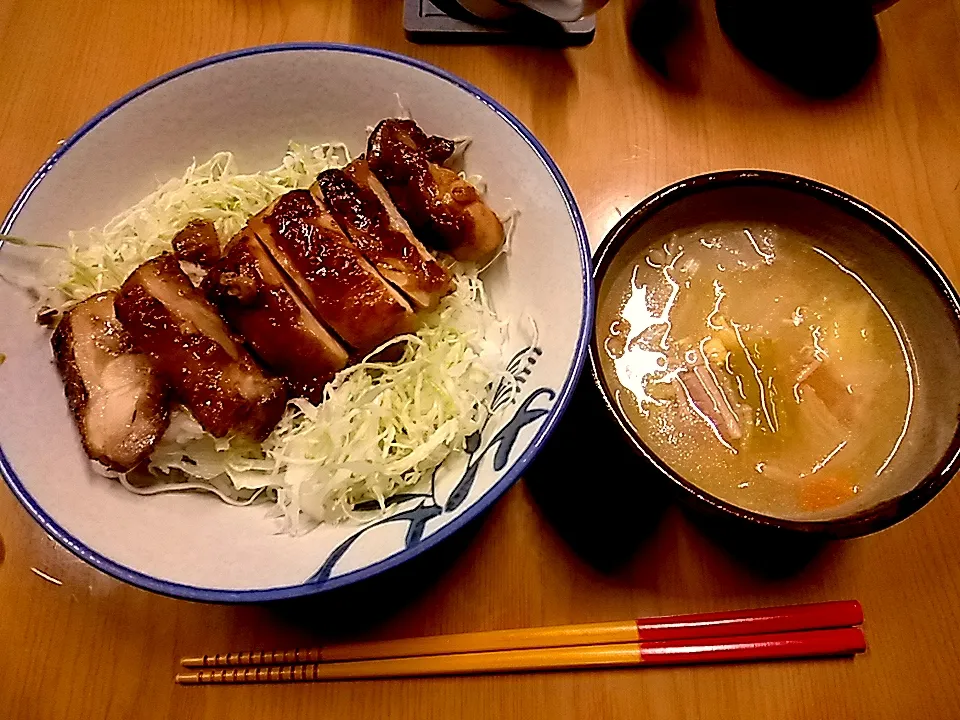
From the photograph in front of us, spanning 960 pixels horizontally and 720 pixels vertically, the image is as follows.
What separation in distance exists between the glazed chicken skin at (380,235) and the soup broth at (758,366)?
0.37m

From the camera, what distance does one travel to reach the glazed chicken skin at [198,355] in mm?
1493

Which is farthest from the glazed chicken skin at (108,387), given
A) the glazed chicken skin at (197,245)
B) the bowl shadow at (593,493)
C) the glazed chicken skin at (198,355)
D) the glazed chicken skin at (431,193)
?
the bowl shadow at (593,493)

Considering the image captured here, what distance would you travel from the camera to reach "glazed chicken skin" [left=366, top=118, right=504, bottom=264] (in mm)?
1624

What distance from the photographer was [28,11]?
2.32 metres

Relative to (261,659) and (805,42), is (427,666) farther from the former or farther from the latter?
(805,42)

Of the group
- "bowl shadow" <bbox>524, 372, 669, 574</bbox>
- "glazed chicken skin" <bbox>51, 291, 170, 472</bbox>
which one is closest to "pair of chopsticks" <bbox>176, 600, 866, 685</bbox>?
"bowl shadow" <bbox>524, 372, 669, 574</bbox>

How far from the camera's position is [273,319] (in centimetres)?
154

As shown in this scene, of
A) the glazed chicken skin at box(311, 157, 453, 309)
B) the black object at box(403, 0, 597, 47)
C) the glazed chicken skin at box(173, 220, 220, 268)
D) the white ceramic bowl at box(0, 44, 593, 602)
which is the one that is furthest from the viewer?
the black object at box(403, 0, 597, 47)

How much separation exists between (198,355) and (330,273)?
1.01 feet

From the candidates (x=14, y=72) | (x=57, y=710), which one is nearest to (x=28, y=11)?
(x=14, y=72)

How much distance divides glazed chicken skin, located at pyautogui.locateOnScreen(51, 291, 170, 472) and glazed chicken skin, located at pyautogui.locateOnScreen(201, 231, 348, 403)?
0.20 m

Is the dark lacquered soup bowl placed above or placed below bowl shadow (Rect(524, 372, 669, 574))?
above

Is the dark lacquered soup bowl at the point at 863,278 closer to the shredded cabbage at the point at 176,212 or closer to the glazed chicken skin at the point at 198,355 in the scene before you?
the glazed chicken skin at the point at 198,355

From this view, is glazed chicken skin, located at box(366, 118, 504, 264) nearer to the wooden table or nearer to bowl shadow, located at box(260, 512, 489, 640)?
the wooden table
